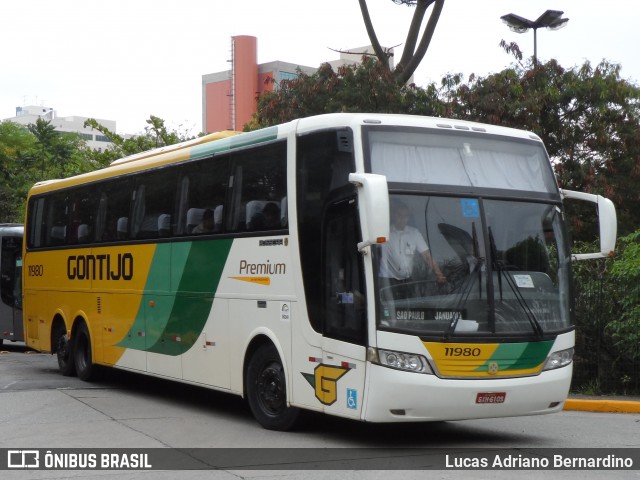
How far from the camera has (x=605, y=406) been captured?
13.7 m

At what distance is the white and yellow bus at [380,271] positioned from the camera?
31.6ft

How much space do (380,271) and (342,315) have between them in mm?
726

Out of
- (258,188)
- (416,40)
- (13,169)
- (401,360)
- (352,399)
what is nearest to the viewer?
(401,360)

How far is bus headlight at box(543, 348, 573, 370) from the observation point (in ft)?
33.7

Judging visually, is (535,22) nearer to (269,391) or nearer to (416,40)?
(416,40)

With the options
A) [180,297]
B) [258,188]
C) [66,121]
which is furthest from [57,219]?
[66,121]

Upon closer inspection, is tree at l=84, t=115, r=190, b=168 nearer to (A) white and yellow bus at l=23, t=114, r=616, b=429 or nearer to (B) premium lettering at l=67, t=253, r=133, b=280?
(B) premium lettering at l=67, t=253, r=133, b=280

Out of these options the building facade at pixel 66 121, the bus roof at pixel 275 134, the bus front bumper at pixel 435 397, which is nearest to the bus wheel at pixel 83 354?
the bus roof at pixel 275 134

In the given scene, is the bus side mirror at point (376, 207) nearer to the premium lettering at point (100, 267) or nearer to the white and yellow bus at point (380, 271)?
the white and yellow bus at point (380, 271)

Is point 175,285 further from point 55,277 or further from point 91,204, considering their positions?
point 55,277

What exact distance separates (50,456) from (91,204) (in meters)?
7.78

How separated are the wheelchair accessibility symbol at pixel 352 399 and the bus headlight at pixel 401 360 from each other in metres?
0.46

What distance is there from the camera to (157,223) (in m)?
14.3

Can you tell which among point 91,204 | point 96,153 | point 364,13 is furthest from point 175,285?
point 96,153
